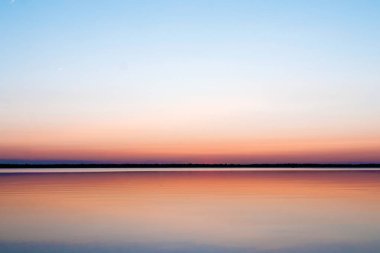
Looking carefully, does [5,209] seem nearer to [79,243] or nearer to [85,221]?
[85,221]

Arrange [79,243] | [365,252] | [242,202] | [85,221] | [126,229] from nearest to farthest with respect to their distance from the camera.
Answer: [365,252] → [79,243] → [126,229] → [85,221] → [242,202]

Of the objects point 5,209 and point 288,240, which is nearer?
point 288,240

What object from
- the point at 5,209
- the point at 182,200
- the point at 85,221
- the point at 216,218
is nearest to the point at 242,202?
the point at 182,200

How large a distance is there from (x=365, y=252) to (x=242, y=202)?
887cm

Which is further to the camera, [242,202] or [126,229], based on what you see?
[242,202]

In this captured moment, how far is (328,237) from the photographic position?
38.6ft

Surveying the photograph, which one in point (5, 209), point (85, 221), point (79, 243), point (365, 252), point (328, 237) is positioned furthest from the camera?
point (5, 209)

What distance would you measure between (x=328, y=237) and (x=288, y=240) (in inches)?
43.9

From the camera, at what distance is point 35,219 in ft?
48.4

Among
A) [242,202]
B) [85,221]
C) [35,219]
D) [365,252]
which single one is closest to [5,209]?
[35,219]

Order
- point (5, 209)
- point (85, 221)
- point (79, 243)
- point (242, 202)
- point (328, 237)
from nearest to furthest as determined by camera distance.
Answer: point (79, 243), point (328, 237), point (85, 221), point (5, 209), point (242, 202)

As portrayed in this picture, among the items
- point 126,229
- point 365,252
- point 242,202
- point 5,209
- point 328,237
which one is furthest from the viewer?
point 242,202

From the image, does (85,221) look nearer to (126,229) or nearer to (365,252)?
(126,229)

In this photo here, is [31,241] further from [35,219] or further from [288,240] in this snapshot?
[288,240]
